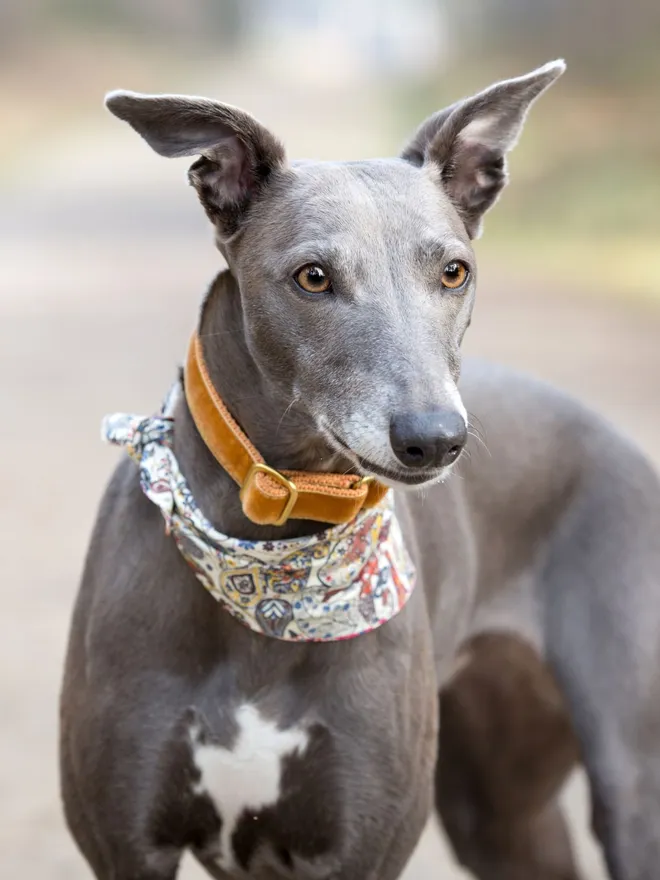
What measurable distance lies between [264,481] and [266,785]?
54cm

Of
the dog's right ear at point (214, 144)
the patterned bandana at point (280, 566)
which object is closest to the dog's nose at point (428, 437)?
the patterned bandana at point (280, 566)

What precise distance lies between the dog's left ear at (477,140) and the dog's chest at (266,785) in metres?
0.97

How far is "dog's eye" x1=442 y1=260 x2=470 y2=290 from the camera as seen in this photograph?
2523 millimetres

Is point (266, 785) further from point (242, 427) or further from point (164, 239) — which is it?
point (164, 239)

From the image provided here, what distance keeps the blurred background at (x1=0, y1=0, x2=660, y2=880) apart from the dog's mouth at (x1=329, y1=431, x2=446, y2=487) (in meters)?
2.16

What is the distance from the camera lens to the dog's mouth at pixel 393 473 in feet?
7.63

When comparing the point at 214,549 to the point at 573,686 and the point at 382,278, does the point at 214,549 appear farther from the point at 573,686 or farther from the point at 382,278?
the point at 573,686

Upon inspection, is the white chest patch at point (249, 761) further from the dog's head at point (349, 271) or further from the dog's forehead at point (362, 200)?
the dog's forehead at point (362, 200)

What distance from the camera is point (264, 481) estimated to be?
2.57 m

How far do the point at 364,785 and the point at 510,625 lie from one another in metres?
0.85

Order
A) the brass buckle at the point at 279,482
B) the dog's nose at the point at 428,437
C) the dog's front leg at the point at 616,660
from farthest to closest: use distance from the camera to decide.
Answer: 1. the dog's front leg at the point at 616,660
2. the brass buckle at the point at 279,482
3. the dog's nose at the point at 428,437

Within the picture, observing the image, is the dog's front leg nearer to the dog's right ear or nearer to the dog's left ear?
the dog's left ear

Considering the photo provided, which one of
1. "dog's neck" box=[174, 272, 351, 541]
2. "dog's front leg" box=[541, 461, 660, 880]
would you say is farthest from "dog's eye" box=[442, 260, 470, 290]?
"dog's front leg" box=[541, 461, 660, 880]

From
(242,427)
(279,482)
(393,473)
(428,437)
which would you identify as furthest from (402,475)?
(242,427)
